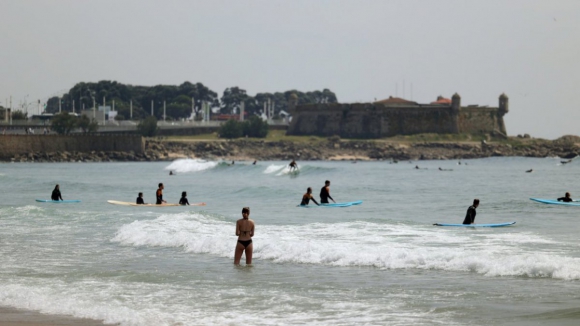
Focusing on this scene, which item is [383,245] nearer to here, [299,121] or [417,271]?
[417,271]

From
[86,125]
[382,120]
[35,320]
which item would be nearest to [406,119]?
[382,120]

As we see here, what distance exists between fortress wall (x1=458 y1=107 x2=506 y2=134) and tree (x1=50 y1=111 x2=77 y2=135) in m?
60.5

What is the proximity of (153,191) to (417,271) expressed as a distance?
3162cm

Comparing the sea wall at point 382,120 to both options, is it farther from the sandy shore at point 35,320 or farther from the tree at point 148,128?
the sandy shore at point 35,320

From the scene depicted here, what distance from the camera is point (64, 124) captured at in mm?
127062

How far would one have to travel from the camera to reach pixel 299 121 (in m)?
150

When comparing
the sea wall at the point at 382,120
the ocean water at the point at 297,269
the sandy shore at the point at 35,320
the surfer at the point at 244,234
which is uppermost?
the sea wall at the point at 382,120

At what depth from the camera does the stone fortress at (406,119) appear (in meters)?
142

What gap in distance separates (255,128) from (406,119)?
81.8 ft

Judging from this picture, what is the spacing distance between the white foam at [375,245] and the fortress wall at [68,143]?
89.5m

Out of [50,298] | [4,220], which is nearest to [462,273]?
[50,298]

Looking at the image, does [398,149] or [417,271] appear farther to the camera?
[398,149]

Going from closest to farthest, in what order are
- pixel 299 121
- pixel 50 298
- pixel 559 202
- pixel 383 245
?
pixel 50 298
pixel 383 245
pixel 559 202
pixel 299 121

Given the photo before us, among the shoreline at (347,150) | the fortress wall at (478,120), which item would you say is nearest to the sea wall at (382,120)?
the fortress wall at (478,120)
